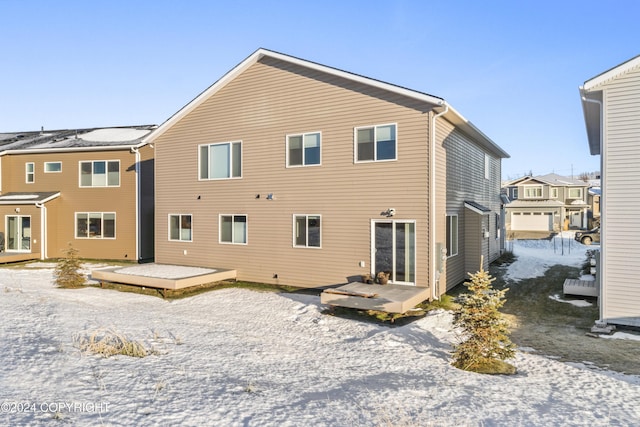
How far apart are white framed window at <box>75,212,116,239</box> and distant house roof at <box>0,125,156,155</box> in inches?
141

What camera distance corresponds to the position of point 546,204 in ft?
127

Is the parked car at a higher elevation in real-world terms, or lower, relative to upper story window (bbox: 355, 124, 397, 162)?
lower

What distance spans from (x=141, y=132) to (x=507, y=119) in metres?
26.3

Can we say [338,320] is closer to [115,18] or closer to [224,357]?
[224,357]

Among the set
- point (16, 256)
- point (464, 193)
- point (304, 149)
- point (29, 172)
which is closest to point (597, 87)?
point (464, 193)

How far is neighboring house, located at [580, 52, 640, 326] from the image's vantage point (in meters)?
9.06

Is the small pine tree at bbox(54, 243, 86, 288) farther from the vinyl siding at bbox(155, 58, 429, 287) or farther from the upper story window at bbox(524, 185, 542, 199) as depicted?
the upper story window at bbox(524, 185, 542, 199)

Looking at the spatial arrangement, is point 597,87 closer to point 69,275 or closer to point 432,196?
point 432,196

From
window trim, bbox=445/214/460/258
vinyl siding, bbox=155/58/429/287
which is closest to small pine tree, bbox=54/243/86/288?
vinyl siding, bbox=155/58/429/287

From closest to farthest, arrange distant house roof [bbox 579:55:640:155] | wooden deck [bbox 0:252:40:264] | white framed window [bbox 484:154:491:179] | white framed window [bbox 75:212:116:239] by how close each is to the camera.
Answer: distant house roof [bbox 579:55:640:155], white framed window [bbox 484:154:491:179], wooden deck [bbox 0:252:40:264], white framed window [bbox 75:212:116:239]

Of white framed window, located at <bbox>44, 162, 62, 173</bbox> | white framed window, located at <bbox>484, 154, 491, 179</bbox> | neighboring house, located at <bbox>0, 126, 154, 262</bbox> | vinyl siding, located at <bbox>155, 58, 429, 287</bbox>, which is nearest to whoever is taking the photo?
vinyl siding, located at <bbox>155, 58, 429, 287</bbox>

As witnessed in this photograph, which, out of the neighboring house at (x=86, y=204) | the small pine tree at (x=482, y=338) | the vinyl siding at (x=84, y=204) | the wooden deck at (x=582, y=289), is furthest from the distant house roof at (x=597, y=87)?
the vinyl siding at (x=84, y=204)

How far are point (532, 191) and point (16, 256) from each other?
45512 mm

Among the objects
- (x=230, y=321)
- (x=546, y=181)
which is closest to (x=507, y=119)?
(x=546, y=181)
